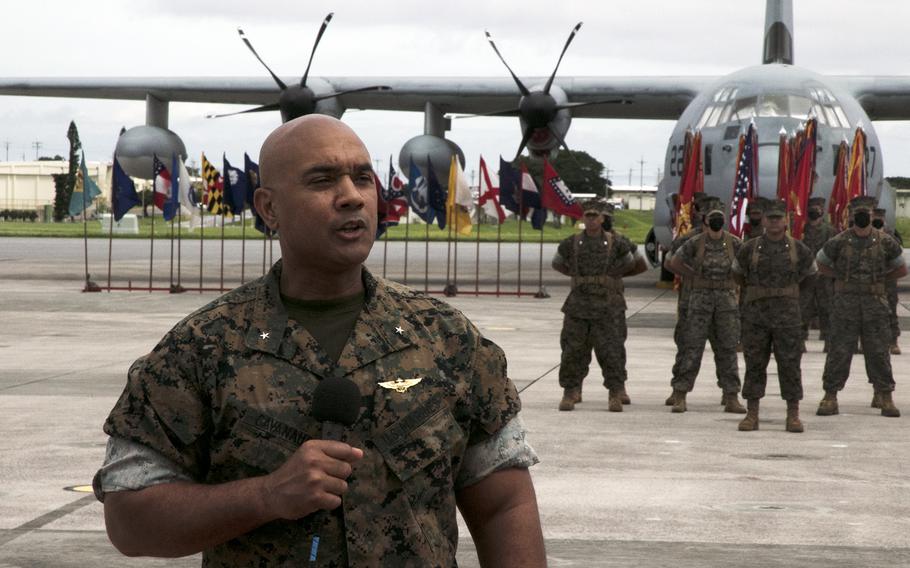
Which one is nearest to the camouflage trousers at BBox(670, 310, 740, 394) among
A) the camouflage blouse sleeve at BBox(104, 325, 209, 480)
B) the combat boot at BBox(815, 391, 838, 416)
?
the combat boot at BBox(815, 391, 838, 416)

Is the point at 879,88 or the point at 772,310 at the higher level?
the point at 879,88

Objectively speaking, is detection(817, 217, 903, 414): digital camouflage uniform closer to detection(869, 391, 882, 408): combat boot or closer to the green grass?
detection(869, 391, 882, 408): combat boot

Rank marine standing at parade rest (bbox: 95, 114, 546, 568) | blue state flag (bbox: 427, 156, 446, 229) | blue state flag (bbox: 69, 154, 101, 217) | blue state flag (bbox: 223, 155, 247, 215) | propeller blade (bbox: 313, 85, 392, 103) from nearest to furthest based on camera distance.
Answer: marine standing at parade rest (bbox: 95, 114, 546, 568), blue state flag (bbox: 223, 155, 247, 215), blue state flag (bbox: 427, 156, 446, 229), blue state flag (bbox: 69, 154, 101, 217), propeller blade (bbox: 313, 85, 392, 103)

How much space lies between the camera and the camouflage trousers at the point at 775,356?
10.7 metres

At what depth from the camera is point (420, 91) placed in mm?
29500

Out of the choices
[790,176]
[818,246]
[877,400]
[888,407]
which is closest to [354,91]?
[790,176]

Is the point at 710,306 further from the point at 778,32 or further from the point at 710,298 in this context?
the point at 778,32

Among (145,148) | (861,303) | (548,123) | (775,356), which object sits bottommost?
(775,356)

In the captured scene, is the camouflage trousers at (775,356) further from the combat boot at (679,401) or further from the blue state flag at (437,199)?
the blue state flag at (437,199)

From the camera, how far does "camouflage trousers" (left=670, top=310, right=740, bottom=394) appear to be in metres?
11.6

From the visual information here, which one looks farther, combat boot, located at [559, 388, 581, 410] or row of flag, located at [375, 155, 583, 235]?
row of flag, located at [375, 155, 583, 235]

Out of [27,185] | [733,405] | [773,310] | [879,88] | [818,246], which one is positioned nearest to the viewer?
[773,310]

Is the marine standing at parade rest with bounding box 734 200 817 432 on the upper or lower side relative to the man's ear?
lower

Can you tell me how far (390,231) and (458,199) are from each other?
245 feet
